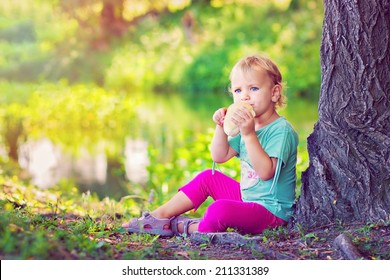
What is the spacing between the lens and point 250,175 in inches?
162

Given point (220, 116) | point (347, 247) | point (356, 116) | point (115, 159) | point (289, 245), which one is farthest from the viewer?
point (115, 159)

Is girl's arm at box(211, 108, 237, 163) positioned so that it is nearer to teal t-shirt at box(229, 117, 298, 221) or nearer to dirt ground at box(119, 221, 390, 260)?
teal t-shirt at box(229, 117, 298, 221)

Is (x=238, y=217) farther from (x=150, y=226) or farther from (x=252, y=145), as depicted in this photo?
(x=150, y=226)

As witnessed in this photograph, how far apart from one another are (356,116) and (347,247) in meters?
0.75

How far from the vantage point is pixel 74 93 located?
43.1 feet

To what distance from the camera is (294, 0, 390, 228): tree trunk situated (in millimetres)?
3805

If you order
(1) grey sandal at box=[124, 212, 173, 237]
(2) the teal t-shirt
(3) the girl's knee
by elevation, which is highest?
(2) the teal t-shirt

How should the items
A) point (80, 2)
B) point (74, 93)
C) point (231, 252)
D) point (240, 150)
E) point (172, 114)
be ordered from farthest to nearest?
point (80, 2) → point (172, 114) → point (74, 93) → point (240, 150) → point (231, 252)

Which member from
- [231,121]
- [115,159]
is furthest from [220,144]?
[115,159]

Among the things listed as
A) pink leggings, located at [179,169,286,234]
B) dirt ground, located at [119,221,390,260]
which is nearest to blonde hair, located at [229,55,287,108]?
pink leggings, located at [179,169,286,234]

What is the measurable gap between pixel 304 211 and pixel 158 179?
351 cm

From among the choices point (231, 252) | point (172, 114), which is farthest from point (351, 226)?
point (172, 114)

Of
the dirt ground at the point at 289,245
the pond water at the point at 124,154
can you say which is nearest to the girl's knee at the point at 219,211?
the dirt ground at the point at 289,245

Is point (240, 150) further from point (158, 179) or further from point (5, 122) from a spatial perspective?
point (5, 122)
